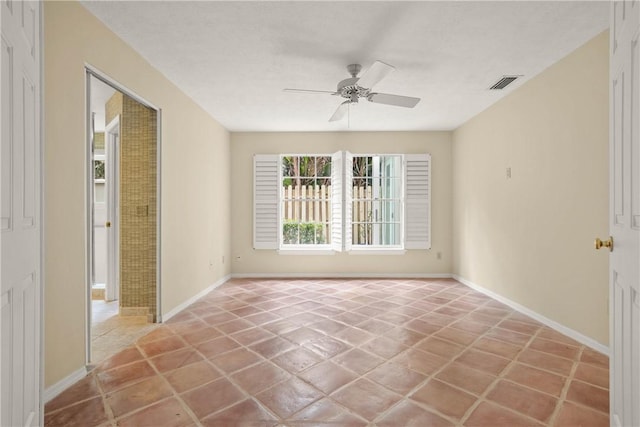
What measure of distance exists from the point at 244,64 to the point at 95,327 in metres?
2.80

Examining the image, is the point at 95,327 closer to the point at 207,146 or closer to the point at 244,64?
the point at 207,146

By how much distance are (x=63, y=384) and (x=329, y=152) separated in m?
4.46

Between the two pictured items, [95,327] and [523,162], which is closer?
[95,327]

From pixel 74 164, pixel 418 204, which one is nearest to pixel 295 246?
pixel 418 204

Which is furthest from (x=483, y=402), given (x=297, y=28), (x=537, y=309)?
(x=297, y=28)

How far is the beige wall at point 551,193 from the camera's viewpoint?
262cm

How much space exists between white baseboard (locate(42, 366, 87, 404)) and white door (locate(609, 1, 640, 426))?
273 centimetres

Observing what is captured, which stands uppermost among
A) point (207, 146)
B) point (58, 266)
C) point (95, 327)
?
point (207, 146)

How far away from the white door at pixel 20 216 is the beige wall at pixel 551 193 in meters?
3.45

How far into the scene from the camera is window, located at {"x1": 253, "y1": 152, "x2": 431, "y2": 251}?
17.9 feet

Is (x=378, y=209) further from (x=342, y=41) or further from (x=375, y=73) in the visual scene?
(x=342, y=41)

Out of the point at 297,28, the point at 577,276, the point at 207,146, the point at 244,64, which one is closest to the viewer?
the point at 297,28

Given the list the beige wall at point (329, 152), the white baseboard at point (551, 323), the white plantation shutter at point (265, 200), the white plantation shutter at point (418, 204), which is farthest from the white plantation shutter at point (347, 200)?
the white baseboard at point (551, 323)

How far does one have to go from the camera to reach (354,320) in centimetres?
332
